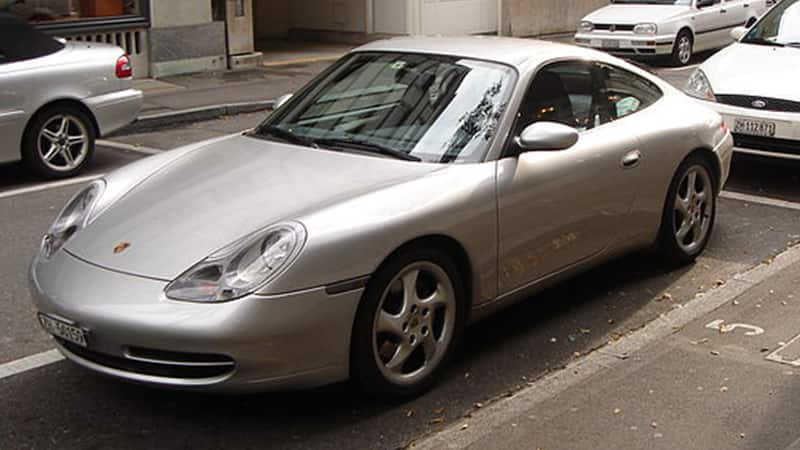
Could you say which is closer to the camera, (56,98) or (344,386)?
(344,386)

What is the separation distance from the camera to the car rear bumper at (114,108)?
970 centimetres

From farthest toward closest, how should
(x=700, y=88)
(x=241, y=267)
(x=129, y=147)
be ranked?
(x=129, y=147) < (x=700, y=88) < (x=241, y=267)

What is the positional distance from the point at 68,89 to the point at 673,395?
645 cm

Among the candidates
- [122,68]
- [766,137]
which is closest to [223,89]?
[122,68]

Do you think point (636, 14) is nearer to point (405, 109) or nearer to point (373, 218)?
point (405, 109)

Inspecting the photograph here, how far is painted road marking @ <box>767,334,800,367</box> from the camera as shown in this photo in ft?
16.9

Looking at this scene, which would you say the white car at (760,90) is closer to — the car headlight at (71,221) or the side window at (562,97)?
the side window at (562,97)

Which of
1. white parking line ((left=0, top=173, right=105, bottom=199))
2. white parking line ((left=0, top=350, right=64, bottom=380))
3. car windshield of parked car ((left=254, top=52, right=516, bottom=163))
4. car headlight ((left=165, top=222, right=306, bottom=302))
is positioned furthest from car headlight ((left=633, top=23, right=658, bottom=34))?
car headlight ((left=165, top=222, right=306, bottom=302))

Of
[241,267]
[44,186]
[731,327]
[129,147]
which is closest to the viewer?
[241,267]

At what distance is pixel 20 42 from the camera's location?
925 centimetres

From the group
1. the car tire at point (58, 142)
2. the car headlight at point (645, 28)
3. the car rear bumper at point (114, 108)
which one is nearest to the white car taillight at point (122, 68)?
the car rear bumper at point (114, 108)

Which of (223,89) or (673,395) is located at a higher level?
(223,89)

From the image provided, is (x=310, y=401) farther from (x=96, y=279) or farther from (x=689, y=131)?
(x=689, y=131)

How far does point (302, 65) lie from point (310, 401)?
41.6 ft
